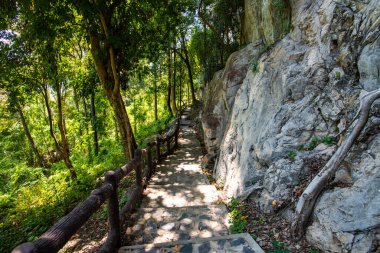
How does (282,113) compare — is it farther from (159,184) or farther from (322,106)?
(159,184)

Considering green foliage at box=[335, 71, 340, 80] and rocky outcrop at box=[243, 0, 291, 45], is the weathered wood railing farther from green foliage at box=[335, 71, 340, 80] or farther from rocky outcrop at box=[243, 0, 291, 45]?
rocky outcrop at box=[243, 0, 291, 45]

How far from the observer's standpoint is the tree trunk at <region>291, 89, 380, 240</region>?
3105mm

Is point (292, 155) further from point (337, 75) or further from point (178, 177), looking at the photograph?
point (178, 177)

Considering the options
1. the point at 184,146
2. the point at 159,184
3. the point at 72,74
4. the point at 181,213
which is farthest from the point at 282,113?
the point at 72,74

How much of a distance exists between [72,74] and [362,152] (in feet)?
40.4

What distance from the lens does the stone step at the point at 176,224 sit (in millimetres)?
4035

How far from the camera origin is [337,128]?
152 inches

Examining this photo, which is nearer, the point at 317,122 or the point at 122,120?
the point at 317,122

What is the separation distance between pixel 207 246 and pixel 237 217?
3.49 feet

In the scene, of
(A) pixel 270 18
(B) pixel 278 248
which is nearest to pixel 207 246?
(B) pixel 278 248

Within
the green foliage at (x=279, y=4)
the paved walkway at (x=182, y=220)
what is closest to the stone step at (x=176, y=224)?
the paved walkway at (x=182, y=220)

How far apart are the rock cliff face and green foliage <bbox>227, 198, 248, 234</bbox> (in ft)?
0.74

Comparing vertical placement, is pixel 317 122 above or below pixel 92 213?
above

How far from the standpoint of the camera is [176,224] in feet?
14.4
